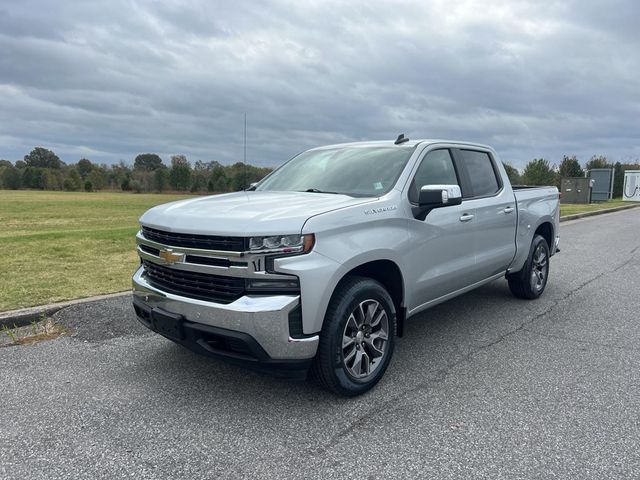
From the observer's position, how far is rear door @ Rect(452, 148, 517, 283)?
486cm

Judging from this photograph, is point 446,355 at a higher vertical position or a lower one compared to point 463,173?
lower

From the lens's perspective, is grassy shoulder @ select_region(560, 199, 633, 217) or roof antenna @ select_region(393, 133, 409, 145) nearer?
roof antenna @ select_region(393, 133, 409, 145)

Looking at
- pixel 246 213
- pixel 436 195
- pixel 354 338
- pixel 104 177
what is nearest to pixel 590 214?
pixel 436 195

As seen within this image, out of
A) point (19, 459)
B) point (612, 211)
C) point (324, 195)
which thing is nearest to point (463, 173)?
point (324, 195)

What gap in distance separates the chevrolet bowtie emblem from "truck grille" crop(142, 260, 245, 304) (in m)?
0.08

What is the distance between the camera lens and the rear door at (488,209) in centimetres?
486

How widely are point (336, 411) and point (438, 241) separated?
1.68 metres

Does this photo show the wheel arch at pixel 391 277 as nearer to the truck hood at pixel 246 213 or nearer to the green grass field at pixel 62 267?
the truck hood at pixel 246 213

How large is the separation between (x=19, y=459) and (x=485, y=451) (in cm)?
263

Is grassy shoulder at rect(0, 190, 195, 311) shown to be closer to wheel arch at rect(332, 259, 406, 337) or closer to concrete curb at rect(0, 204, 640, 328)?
concrete curb at rect(0, 204, 640, 328)

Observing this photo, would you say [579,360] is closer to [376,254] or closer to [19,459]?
[376,254]

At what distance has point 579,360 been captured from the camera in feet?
13.8

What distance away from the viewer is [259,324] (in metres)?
2.98

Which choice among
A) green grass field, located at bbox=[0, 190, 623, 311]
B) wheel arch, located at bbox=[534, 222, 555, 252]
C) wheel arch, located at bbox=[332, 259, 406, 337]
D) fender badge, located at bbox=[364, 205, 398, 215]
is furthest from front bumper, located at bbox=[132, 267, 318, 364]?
wheel arch, located at bbox=[534, 222, 555, 252]
